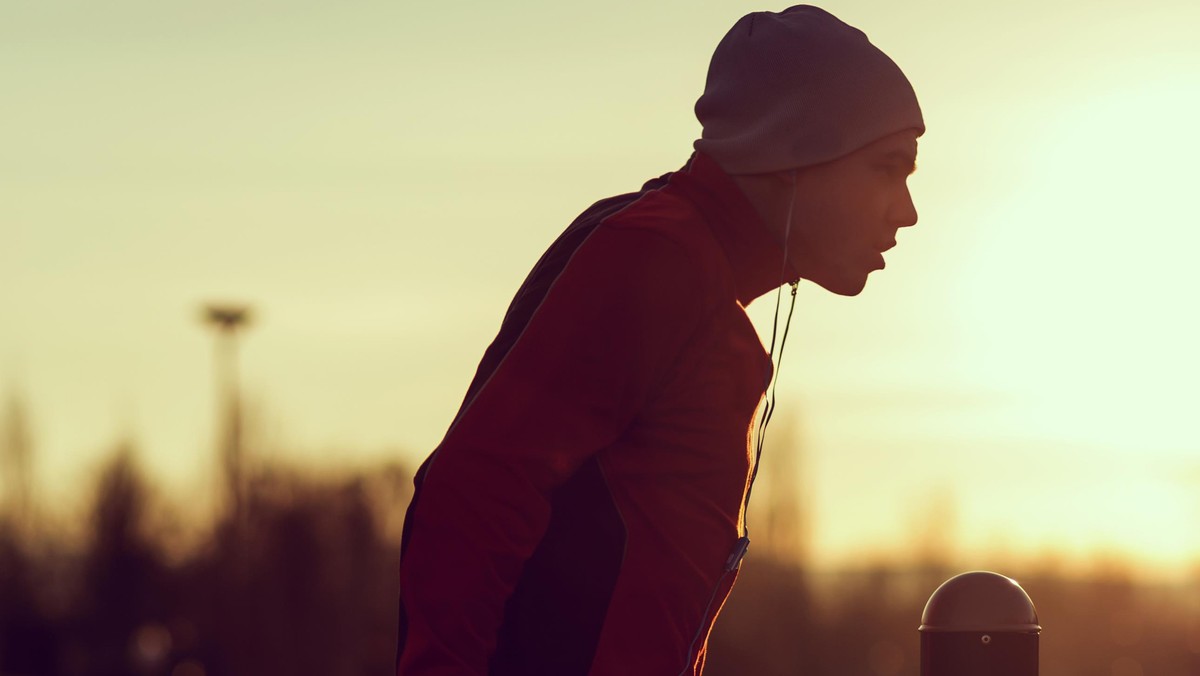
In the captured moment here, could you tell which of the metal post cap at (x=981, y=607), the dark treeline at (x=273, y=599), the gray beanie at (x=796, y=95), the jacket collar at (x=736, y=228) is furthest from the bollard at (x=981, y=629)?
the dark treeline at (x=273, y=599)

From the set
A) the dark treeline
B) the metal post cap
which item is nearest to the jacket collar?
the metal post cap

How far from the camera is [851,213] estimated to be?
2916 mm

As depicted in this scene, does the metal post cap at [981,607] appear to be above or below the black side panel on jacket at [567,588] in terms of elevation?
below

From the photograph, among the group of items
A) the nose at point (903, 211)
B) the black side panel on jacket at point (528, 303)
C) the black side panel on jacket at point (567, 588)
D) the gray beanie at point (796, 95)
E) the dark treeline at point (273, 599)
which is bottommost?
the dark treeline at point (273, 599)

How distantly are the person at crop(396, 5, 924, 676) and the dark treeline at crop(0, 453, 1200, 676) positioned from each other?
3891 cm

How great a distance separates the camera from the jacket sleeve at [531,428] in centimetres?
250

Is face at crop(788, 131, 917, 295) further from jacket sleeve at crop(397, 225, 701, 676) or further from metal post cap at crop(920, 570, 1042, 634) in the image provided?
metal post cap at crop(920, 570, 1042, 634)

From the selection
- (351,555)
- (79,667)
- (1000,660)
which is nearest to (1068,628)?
(351,555)

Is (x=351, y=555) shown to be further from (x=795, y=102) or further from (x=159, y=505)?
(x=795, y=102)

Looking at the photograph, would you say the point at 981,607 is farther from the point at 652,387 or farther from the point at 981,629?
the point at 652,387

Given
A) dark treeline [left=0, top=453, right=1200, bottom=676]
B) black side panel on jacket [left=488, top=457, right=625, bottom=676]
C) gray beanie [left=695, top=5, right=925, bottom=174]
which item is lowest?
dark treeline [left=0, top=453, right=1200, bottom=676]

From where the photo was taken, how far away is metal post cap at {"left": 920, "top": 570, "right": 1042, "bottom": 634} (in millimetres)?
3279

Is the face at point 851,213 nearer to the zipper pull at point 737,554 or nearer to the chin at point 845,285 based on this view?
the chin at point 845,285

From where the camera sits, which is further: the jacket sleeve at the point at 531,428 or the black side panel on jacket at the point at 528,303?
the black side panel on jacket at the point at 528,303
